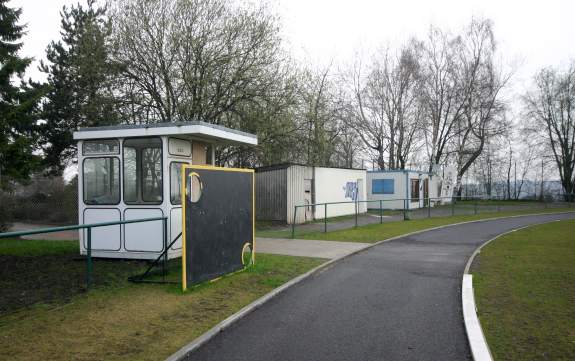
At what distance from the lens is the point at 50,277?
8.65 m

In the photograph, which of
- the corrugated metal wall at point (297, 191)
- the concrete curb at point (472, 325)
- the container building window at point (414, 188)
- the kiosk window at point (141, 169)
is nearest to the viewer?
the concrete curb at point (472, 325)

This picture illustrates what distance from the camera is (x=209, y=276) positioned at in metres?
8.05

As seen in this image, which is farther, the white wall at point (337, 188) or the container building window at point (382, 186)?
the container building window at point (382, 186)

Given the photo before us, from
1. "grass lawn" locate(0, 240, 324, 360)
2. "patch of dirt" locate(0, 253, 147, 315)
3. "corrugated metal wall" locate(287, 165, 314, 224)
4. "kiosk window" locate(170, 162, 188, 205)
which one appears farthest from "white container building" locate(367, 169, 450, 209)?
"grass lawn" locate(0, 240, 324, 360)

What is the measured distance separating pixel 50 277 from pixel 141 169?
8.97 feet

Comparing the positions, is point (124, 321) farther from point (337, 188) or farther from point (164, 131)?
point (337, 188)

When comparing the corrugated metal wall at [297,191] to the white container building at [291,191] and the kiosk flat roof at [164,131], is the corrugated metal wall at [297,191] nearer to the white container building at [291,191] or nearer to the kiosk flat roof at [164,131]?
the white container building at [291,191]

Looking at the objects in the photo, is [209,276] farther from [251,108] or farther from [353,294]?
[251,108]

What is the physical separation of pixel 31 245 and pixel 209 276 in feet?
28.0

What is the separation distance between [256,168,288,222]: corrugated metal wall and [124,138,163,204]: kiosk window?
→ 1189cm

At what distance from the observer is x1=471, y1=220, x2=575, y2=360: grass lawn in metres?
4.99

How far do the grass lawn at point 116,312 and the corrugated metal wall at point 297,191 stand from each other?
1162cm

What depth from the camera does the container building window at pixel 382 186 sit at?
34.2 meters

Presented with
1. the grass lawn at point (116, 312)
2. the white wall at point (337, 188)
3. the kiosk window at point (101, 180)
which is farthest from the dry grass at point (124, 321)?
the white wall at point (337, 188)
